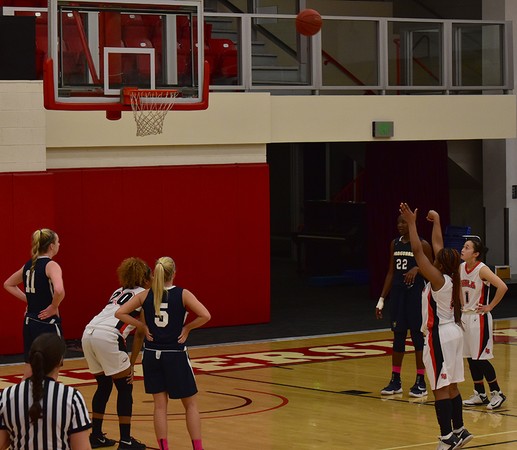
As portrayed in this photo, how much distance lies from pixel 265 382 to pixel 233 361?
1.58 m

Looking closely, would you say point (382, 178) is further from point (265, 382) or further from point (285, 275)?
point (265, 382)

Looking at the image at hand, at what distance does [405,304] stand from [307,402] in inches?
53.1

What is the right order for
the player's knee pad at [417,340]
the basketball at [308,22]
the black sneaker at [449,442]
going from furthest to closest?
1. the basketball at [308,22]
2. the player's knee pad at [417,340]
3. the black sneaker at [449,442]

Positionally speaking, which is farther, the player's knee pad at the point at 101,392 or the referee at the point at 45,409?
the player's knee pad at the point at 101,392

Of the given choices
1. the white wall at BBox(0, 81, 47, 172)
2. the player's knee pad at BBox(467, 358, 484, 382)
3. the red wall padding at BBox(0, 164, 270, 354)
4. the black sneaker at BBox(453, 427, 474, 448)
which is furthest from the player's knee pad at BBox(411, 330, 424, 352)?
the white wall at BBox(0, 81, 47, 172)

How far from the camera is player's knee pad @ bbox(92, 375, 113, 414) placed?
9.52m

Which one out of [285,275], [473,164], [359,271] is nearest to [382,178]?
[473,164]

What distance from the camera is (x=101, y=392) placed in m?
9.57

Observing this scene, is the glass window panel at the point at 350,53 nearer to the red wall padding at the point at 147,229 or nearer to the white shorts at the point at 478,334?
the red wall padding at the point at 147,229

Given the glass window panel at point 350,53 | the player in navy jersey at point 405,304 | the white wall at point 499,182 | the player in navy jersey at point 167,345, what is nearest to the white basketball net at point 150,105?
the player in navy jersey at point 405,304

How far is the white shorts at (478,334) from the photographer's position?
11047mm

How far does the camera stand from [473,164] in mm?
21156

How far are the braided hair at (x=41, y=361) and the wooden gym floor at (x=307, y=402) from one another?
14.4ft

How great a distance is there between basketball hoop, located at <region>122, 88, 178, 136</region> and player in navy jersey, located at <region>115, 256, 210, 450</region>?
3.85 m
